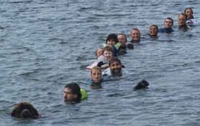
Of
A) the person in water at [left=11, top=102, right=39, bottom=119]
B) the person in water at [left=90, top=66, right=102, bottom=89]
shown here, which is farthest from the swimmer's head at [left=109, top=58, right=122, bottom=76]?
the person in water at [left=11, top=102, right=39, bottom=119]

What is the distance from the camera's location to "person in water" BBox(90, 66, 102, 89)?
24797mm

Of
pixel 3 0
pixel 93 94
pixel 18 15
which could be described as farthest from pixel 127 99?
pixel 3 0

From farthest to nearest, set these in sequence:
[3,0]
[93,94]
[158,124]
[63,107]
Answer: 1. [3,0]
2. [93,94]
3. [63,107]
4. [158,124]

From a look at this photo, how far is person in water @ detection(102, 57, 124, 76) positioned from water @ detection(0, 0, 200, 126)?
1.50 feet

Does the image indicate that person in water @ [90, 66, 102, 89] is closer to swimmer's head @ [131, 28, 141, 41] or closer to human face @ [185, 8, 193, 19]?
swimmer's head @ [131, 28, 141, 41]

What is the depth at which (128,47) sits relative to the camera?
3073cm

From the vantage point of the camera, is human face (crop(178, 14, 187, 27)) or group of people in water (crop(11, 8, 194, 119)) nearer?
group of people in water (crop(11, 8, 194, 119))

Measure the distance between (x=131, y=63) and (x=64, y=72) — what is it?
9.26 ft

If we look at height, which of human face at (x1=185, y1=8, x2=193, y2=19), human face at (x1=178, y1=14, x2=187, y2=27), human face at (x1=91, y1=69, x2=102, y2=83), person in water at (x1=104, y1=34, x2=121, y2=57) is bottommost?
human face at (x1=91, y1=69, x2=102, y2=83)

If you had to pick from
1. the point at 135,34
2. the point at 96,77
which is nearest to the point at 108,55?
the point at 96,77

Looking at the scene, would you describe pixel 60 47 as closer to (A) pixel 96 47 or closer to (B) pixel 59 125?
(A) pixel 96 47

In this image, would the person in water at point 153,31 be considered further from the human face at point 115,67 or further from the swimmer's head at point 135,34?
the human face at point 115,67

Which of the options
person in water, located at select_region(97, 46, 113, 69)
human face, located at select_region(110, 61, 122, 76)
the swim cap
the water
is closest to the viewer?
the water

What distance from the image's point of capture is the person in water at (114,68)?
25.7 meters
